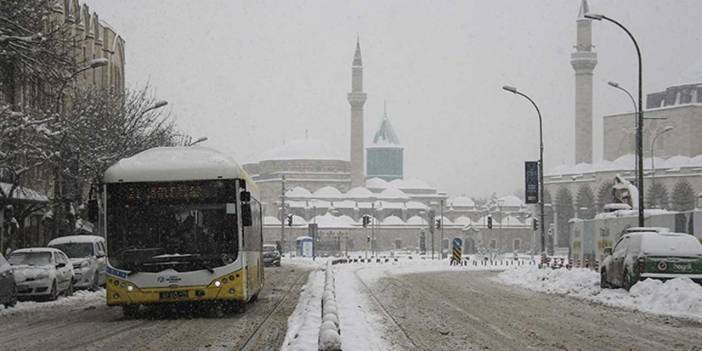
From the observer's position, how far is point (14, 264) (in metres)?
25.8

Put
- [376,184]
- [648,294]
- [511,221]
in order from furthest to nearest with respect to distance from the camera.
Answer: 1. [376,184]
2. [511,221]
3. [648,294]

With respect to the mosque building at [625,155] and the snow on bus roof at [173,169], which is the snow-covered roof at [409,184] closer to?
the mosque building at [625,155]

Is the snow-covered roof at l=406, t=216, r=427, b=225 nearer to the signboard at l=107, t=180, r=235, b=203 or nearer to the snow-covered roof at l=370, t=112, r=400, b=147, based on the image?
the snow-covered roof at l=370, t=112, r=400, b=147

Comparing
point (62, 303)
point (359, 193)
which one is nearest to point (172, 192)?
point (62, 303)

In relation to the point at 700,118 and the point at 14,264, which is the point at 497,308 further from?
the point at 700,118

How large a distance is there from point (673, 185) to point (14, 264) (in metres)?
95.6

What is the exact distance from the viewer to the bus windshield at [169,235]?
18.3 meters

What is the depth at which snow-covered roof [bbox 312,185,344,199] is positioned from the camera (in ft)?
472

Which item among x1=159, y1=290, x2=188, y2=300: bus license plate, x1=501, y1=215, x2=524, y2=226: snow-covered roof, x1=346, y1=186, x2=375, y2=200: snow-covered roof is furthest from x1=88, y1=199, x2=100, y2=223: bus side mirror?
x1=346, y1=186, x2=375, y2=200: snow-covered roof

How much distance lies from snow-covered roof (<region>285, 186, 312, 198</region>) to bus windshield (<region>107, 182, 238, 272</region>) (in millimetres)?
123016

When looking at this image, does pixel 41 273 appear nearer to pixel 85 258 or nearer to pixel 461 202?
pixel 85 258

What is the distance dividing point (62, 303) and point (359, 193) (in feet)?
387

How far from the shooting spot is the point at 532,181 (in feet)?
164

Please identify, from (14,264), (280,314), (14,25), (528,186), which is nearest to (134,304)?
(280,314)
